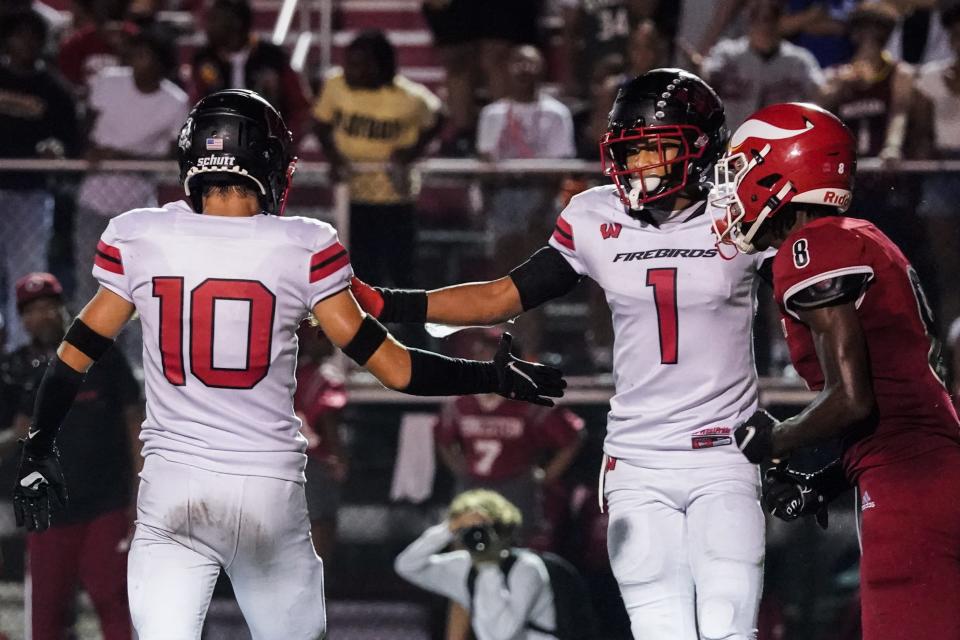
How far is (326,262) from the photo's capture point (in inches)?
156

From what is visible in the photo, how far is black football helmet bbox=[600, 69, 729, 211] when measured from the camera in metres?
4.42

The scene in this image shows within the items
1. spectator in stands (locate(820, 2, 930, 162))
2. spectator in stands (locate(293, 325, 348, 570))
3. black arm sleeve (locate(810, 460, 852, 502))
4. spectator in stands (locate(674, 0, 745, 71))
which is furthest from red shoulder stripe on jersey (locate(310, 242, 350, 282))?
spectator in stands (locate(674, 0, 745, 71))

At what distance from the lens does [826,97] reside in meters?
7.83

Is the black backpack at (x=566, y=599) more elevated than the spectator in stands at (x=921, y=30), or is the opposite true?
the spectator in stands at (x=921, y=30)

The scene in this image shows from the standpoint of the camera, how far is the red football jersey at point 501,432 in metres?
7.50

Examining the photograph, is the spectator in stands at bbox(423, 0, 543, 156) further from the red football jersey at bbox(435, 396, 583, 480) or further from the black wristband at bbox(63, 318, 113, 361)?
the black wristband at bbox(63, 318, 113, 361)

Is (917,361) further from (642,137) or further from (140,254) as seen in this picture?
(140,254)

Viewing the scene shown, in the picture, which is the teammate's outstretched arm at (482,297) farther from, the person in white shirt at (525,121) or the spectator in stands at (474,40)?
the spectator in stands at (474,40)

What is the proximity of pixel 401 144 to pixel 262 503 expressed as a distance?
173 inches

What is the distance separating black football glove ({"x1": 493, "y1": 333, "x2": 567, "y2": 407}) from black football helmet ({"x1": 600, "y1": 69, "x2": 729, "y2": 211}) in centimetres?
59

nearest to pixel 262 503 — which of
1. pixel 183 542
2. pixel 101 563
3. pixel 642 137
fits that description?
pixel 183 542

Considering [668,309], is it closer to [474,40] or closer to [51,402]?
[51,402]

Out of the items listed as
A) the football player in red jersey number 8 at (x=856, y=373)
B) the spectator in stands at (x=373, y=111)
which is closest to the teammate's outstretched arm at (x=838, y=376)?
the football player in red jersey number 8 at (x=856, y=373)

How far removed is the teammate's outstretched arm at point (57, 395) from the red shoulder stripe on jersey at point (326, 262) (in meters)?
0.55
